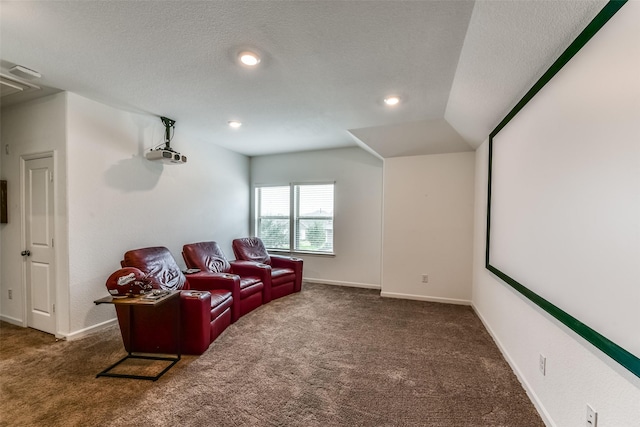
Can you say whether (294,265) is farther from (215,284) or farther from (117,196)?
(117,196)

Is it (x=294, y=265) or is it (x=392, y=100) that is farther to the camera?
(x=294, y=265)

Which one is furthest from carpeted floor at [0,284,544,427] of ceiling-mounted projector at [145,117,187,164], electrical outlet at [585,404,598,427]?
ceiling-mounted projector at [145,117,187,164]

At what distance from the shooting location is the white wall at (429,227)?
4121 millimetres

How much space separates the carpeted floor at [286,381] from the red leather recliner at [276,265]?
1076 mm

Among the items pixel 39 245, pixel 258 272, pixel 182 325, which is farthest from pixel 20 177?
pixel 258 272

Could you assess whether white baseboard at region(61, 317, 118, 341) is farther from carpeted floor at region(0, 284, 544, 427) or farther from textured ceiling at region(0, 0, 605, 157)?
textured ceiling at region(0, 0, 605, 157)

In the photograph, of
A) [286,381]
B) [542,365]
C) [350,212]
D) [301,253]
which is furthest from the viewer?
[301,253]

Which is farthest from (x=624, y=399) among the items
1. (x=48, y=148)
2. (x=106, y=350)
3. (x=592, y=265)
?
(x=48, y=148)

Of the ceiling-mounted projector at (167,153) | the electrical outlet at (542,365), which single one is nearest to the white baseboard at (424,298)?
the electrical outlet at (542,365)

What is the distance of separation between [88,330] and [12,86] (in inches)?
101

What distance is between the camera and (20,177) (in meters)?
3.14

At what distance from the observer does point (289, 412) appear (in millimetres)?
1817

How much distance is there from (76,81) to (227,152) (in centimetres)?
264

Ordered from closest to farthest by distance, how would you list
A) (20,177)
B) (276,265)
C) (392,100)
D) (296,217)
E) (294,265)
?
(392,100) → (20,177) → (294,265) → (276,265) → (296,217)
